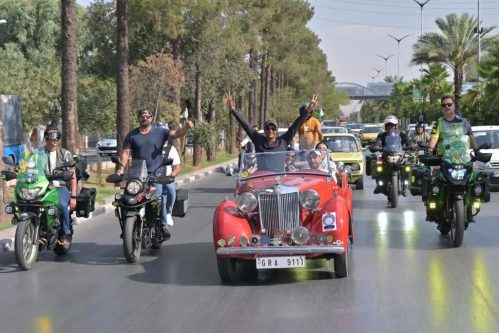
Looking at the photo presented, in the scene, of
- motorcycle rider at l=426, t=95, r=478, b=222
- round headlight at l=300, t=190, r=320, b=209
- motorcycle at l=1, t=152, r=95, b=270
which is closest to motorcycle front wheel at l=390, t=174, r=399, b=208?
motorcycle rider at l=426, t=95, r=478, b=222

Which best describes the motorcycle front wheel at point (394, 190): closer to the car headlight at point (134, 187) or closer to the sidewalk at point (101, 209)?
the sidewalk at point (101, 209)

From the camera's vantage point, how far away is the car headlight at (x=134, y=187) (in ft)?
36.2

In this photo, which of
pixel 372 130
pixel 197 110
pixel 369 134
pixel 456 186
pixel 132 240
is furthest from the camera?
pixel 372 130

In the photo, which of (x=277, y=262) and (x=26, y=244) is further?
(x=26, y=244)

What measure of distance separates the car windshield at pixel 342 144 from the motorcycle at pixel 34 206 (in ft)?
46.1

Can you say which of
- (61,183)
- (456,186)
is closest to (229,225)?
(61,183)

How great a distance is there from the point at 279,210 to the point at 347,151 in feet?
49.9

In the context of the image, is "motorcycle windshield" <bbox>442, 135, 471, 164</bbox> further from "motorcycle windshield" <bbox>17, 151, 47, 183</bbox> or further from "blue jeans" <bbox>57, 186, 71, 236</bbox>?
"motorcycle windshield" <bbox>17, 151, 47, 183</bbox>

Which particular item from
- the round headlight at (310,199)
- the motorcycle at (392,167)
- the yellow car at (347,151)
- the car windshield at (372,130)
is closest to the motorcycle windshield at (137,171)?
the round headlight at (310,199)

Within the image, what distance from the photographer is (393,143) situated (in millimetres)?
17750

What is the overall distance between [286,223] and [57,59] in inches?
Result: 2117

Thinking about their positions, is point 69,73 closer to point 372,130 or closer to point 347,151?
point 347,151

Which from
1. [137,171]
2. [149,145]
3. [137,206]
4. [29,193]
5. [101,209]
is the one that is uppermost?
[149,145]

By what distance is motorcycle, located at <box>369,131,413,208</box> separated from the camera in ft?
57.7
